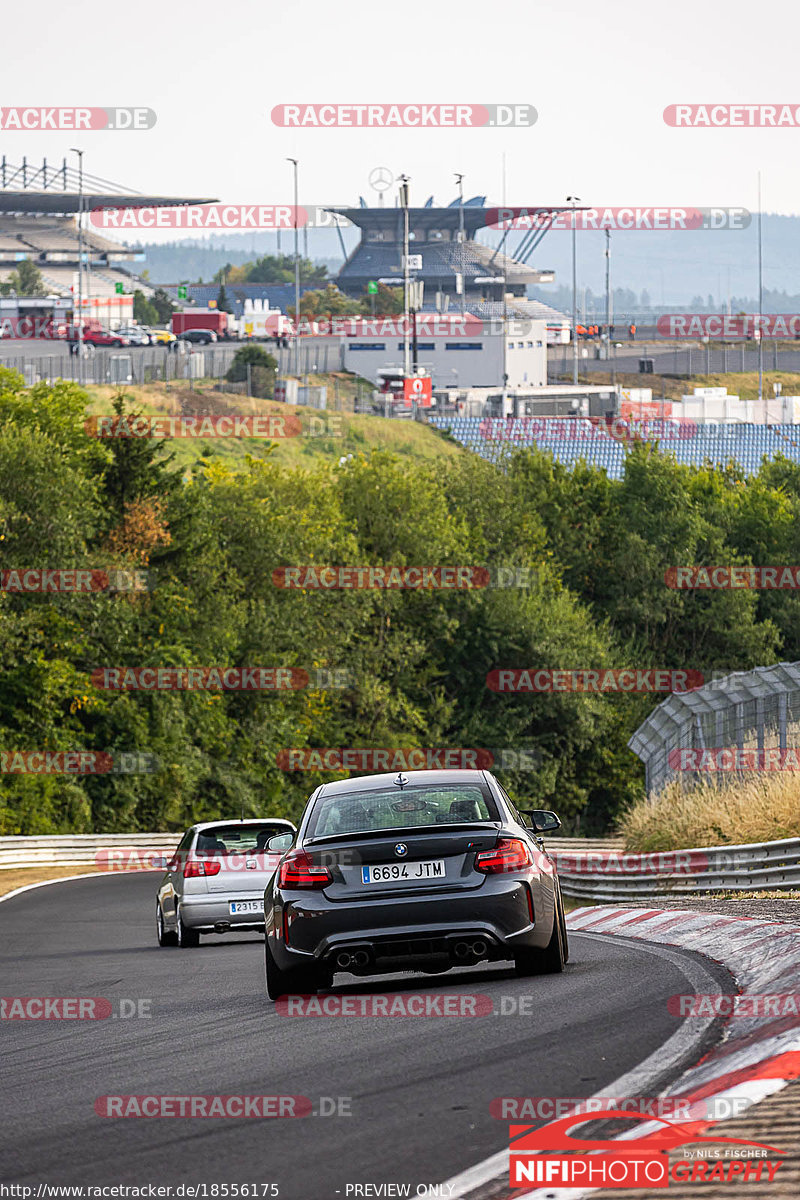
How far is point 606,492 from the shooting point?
77125 millimetres

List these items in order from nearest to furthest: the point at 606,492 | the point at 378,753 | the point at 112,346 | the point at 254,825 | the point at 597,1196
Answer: the point at 597,1196 < the point at 254,825 < the point at 378,753 < the point at 606,492 < the point at 112,346

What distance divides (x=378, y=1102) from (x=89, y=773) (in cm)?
4234

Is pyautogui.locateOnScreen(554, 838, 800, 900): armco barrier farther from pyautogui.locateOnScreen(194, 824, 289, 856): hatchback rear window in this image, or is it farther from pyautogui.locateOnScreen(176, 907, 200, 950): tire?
pyautogui.locateOnScreen(176, 907, 200, 950): tire

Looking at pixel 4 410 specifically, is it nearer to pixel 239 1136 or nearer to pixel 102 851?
pixel 102 851

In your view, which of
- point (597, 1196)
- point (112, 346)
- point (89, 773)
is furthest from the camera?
point (112, 346)

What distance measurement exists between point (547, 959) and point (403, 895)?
4.20ft

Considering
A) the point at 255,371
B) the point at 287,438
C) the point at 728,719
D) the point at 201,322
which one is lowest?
the point at 728,719

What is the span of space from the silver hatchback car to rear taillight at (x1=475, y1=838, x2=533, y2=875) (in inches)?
308

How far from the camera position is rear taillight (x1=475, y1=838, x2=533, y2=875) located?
32.2 feet

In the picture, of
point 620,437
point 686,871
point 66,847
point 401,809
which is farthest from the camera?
point 620,437

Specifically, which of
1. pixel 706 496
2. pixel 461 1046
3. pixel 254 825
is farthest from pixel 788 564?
pixel 461 1046

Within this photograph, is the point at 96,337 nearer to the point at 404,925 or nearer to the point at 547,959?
the point at 547,959

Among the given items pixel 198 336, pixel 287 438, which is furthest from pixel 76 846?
pixel 198 336

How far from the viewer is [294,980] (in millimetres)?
10047
